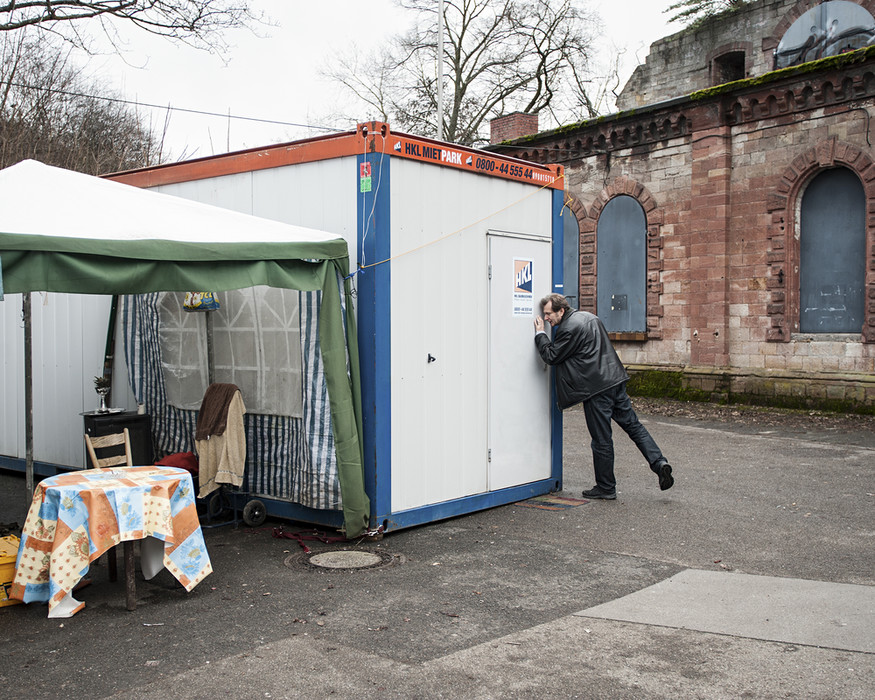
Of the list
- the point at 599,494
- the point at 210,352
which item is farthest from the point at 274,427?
the point at 599,494

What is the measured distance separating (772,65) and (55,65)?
56.3 ft

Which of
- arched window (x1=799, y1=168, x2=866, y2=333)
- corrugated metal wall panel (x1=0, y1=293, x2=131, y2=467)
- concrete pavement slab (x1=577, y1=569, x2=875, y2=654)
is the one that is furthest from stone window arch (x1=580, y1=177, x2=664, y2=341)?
concrete pavement slab (x1=577, y1=569, x2=875, y2=654)

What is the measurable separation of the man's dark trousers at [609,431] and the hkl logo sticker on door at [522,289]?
1.03 meters

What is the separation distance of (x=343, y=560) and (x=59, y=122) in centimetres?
1825

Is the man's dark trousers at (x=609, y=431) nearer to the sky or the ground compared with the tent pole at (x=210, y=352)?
nearer to the ground

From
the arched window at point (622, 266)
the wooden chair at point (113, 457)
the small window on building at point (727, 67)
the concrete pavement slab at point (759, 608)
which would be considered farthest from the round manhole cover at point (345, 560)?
the small window on building at point (727, 67)

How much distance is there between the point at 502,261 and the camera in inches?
310

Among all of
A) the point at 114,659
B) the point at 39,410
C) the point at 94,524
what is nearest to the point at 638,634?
the point at 114,659

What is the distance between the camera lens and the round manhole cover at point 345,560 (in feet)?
19.8

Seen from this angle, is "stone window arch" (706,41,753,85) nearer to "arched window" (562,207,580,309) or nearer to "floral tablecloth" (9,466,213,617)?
"arched window" (562,207,580,309)

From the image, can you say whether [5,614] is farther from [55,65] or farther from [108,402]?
[55,65]

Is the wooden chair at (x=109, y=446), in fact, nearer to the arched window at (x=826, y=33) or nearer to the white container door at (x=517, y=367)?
the white container door at (x=517, y=367)

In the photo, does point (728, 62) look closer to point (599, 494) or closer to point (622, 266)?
point (622, 266)

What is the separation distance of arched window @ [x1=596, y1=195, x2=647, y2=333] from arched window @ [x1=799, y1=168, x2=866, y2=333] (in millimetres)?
3367
